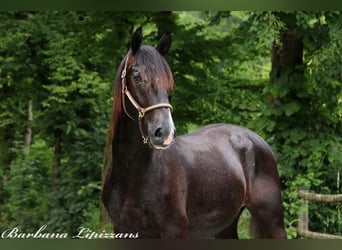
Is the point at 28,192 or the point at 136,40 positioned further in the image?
the point at 28,192

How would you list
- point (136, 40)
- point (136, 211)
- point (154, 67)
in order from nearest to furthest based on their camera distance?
1. point (154, 67)
2. point (136, 40)
3. point (136, 211)

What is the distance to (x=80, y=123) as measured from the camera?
25.7 ft

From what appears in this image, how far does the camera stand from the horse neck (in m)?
2.81

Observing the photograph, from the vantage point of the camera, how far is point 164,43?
279cm

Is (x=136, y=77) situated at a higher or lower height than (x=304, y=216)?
higher

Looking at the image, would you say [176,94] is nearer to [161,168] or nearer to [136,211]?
[161,168]

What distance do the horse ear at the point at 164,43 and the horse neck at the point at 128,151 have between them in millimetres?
406

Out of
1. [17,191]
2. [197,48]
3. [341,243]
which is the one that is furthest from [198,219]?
[17,191]

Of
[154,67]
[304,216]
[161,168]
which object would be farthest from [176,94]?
[154,67]

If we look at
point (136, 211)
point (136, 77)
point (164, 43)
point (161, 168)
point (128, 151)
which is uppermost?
point (164, 43)

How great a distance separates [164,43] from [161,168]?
675 mm

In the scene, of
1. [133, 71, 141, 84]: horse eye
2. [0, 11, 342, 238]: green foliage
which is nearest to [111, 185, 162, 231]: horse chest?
[133, 71, 141, 84]: horse eye

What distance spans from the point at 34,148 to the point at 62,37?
277cm
